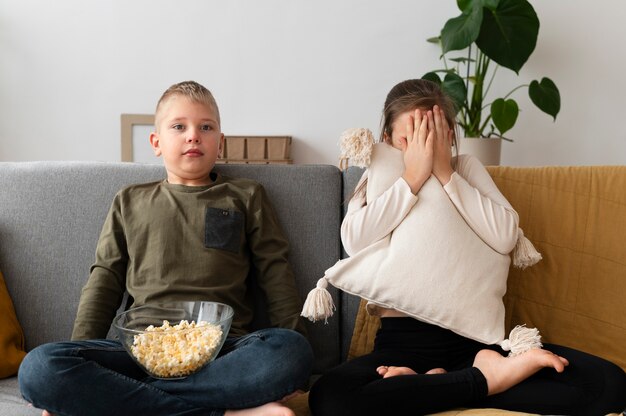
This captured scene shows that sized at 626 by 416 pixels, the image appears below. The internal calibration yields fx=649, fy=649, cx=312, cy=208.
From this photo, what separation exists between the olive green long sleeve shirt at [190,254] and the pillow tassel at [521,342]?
46cm

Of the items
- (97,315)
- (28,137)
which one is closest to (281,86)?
(28,137)

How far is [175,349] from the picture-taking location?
124cm

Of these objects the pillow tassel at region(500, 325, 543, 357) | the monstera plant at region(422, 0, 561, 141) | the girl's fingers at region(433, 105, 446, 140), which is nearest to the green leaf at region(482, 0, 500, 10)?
the monstera plant at region(422, 0, 561, 141)

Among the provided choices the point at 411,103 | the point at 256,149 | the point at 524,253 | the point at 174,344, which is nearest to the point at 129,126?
the point at 256,149

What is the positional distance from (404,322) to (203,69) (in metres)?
1.91

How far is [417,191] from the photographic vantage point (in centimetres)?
149

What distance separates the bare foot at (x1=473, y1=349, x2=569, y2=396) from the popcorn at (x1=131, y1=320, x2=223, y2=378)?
0.54m

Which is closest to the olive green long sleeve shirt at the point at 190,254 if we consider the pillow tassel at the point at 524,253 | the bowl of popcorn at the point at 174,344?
the bowl of popcorn at the point at 174,344

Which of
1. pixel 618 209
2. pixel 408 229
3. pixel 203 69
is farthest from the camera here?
pixel 203 69

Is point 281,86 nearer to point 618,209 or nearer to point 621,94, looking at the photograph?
point 621,94

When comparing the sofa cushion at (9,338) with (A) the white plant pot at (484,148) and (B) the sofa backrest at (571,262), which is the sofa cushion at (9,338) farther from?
(A) the white plant pot at (484,148)

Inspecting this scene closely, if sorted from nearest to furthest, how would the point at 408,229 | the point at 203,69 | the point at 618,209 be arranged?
the point at 408,229, the point at 618,209, the point at 203,69

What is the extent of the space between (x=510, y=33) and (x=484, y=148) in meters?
0.48

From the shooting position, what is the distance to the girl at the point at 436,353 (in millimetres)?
1227
